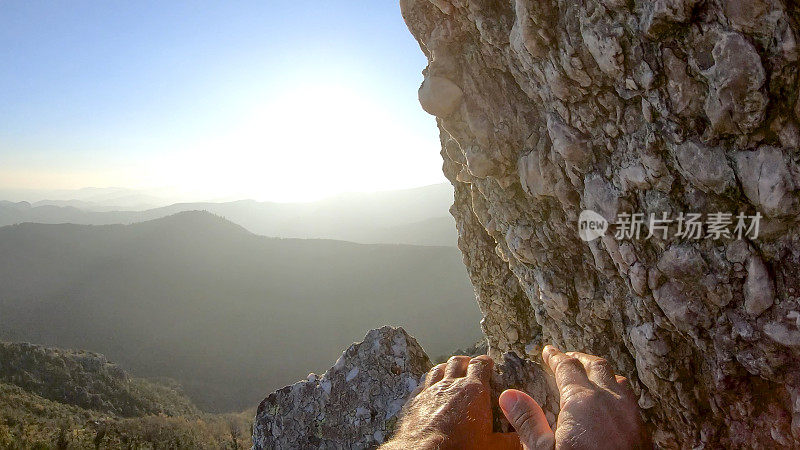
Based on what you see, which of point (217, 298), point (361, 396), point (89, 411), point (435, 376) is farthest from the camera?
point (217, 298)

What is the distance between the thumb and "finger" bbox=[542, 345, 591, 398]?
0.45 m

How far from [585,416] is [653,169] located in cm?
290

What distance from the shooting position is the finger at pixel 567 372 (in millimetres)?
3760

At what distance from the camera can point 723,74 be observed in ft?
12.6

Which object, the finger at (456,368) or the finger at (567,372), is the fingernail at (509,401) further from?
the finger at (456,368)

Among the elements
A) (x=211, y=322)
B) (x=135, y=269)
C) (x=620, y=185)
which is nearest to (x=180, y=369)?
(x=211, y=322)

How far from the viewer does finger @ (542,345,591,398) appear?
376cm

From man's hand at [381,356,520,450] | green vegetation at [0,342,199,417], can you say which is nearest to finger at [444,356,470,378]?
man's hand at [381,356,520,450]

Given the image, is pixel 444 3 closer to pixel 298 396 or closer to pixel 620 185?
pixel 620 185

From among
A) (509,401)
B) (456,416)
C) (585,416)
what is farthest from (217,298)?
(585,416)

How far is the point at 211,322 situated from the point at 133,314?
16.3m

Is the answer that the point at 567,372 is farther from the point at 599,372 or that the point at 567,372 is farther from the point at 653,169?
the point at 653,169

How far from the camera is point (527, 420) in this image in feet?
11.2

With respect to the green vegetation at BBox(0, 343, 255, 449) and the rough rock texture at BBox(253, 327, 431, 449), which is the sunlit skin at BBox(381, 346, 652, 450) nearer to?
the rough rock texture at BBox(253, 327, 431, 449)
